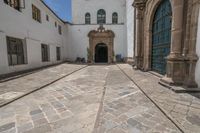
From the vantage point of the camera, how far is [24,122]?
245cm

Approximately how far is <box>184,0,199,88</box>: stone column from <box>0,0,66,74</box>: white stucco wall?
318 inches

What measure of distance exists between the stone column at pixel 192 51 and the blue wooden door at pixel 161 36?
61.7 inches

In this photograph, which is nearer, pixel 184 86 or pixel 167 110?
pixel 167 110

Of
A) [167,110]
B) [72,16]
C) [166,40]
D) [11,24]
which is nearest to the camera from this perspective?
[167,110]

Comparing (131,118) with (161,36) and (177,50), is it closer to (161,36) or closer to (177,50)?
(177,50)

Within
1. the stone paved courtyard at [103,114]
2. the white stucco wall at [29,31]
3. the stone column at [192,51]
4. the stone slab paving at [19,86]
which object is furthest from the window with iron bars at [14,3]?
the stone column at [192,51]

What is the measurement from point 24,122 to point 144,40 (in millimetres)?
7983

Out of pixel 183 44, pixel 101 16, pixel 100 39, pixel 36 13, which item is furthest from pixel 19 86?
pixel 101 16

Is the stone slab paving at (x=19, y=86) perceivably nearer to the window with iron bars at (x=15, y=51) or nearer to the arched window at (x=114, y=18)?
the window with iron bars at (x=15, y=51)

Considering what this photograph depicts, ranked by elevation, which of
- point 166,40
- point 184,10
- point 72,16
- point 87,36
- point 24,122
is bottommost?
point 24,122

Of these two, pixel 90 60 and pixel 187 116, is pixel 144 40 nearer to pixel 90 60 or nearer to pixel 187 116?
pixel 187 116

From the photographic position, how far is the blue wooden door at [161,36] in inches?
234

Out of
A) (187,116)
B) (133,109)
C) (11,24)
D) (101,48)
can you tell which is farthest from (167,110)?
(101,48)

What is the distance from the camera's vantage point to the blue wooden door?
595 cm
